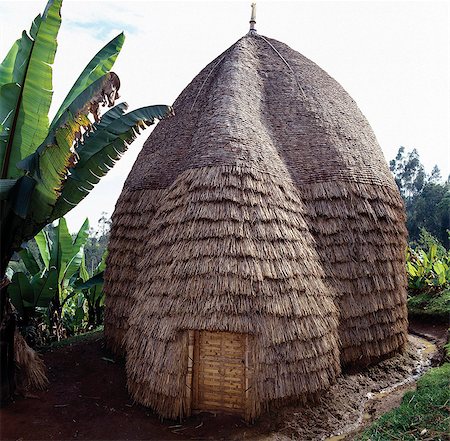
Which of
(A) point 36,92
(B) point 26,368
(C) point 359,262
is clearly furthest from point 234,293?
(A) point 36,92

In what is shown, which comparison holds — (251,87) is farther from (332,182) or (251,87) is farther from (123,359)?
(123,359)

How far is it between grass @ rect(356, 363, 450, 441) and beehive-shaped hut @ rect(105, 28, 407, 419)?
152 centimetres

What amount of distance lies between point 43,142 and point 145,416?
4.36 m

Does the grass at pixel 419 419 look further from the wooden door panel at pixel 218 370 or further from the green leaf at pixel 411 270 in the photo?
the green leaf at pixel 411 270

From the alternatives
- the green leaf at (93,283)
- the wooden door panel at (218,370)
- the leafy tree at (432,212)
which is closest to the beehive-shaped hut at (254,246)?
the wooden door panel at (218,370)

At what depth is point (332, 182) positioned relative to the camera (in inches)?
344

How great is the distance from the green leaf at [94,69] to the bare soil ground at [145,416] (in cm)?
470

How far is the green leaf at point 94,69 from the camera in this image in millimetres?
7484

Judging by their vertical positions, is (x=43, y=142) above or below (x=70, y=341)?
above

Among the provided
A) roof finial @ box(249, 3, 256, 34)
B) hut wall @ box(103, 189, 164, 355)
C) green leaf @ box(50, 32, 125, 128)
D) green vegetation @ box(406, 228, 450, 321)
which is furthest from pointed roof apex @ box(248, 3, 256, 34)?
green vegetation @ box(406, 228, 450, 321)

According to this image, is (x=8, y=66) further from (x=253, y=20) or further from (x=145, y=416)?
(x=253, y=20)

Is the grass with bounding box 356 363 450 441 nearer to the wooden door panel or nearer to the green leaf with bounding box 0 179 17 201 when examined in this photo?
the wooden door panel

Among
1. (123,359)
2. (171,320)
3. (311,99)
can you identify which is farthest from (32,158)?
(311,99)

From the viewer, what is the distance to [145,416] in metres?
6.89
